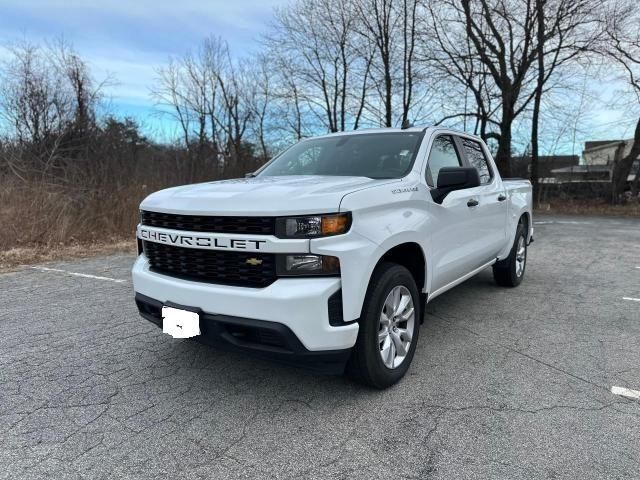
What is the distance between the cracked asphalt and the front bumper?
0.53 metres

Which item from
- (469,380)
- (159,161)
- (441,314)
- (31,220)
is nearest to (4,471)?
(469,380)

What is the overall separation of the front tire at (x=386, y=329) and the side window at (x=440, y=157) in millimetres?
973

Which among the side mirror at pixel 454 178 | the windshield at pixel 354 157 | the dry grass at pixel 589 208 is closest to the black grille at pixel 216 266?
the windshield at pixel 354 157

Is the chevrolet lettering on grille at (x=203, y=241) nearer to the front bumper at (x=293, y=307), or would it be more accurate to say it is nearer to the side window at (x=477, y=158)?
the front bumper at (x=293, y=307)

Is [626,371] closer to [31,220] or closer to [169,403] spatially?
[169,403]

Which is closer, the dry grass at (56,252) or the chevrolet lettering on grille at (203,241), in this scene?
the chevrolet lettering on grille at (203,241)

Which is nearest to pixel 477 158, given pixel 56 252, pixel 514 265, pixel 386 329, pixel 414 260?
pixel 514 265

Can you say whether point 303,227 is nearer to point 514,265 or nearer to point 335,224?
point 335,224

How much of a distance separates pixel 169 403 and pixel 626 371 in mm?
3256

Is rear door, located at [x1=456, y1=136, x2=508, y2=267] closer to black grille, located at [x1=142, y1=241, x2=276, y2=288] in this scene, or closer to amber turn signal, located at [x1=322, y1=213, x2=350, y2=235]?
amber turn signal, located at [x1=322, y1=213, x2=350, y2=235]

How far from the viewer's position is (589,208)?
20.5m

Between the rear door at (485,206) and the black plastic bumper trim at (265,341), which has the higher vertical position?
the rear door at (485,206)

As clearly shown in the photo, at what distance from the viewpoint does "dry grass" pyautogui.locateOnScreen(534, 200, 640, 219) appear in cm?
1875

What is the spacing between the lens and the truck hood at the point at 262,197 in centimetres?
258
